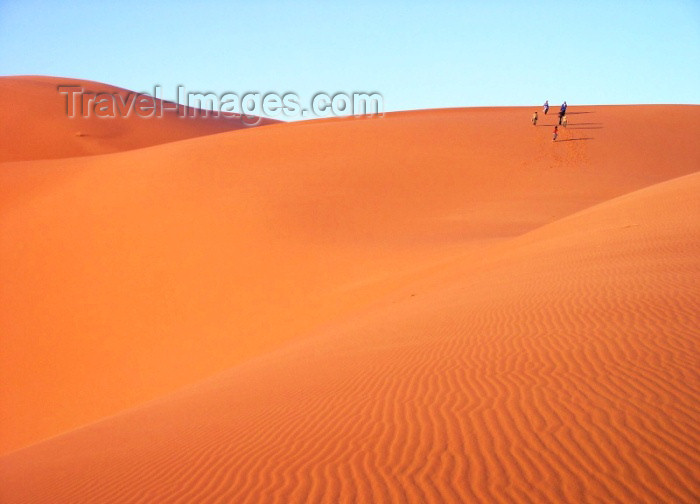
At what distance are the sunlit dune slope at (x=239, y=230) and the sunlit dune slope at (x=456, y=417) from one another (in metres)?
5.19

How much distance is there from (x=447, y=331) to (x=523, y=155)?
26.7 metres

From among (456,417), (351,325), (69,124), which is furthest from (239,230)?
(69,124)

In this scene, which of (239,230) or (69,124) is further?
(69,124)

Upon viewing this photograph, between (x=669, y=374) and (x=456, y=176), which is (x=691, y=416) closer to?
(x=669, y=374)

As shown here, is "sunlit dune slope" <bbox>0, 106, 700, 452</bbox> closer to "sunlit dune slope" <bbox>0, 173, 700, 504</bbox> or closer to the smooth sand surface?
the smooth sand surface

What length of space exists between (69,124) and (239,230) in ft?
151

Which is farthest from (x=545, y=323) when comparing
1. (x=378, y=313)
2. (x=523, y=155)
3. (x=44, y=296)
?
(x=523, y=155)

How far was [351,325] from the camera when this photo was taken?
36.8 ft

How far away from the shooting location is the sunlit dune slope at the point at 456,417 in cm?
390

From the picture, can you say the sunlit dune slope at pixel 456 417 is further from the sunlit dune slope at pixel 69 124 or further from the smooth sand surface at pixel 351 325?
the sunlit dune slope at pixel 69 124

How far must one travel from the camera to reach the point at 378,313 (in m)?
11.6

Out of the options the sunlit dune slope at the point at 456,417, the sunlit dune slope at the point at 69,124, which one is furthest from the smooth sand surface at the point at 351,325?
the sunlit dune slope at the point at 69,124

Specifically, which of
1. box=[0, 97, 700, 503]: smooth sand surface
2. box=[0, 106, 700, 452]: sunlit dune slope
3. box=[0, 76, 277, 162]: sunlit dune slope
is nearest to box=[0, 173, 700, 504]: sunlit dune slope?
box=[0, 97, 700, 503]: smooth sand surface

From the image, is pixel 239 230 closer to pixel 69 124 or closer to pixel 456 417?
pixel 456 417
